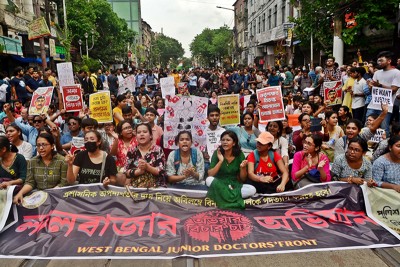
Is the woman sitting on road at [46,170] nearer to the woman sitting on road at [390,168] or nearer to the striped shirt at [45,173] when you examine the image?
the striped shirt at [45,173]

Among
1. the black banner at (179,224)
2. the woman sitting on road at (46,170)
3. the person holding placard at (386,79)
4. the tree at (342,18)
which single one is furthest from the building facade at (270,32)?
the woman sitting on road at (46,170)

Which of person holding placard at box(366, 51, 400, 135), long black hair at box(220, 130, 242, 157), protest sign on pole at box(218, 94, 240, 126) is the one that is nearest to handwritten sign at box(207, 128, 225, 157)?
protest sign on pole at box(218, 94, 240, 126)

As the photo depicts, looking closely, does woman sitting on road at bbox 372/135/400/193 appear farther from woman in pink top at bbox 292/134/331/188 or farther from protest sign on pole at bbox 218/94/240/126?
protest sign on pole at bbox 218/94/240/126

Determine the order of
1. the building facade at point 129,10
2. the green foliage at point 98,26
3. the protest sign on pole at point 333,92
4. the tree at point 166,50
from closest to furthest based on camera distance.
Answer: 1. the protest sign on pole at point 333,92
2. the green foliage at point 98,26
3. the building facade at point 129,10
4. the tree at point 166,50

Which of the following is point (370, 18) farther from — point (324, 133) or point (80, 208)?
point (80, 208)

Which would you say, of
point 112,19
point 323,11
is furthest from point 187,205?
point 112,19

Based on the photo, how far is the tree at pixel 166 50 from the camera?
119m

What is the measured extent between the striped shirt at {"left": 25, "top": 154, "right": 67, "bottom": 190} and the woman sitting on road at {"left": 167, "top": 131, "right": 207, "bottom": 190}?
1.41m

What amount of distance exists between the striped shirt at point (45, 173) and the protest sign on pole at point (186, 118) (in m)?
1.69

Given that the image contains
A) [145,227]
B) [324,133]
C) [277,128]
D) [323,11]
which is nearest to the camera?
[145,227]

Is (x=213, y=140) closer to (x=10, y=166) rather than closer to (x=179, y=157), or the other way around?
A: (x=179, y=157)

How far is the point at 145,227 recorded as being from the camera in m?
4.14

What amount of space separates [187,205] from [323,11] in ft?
36.5

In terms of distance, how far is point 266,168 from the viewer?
16.5 ft
